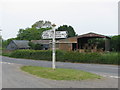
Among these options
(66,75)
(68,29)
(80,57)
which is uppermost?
(68,29)

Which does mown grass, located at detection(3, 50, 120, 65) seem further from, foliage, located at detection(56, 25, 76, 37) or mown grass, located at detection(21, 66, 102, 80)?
foliage, located at detection(56, 25, 76, 37)

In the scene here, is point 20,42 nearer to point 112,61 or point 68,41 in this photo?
point 68,41

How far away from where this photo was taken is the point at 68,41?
44.7 m

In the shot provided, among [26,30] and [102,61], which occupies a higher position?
[26,30]


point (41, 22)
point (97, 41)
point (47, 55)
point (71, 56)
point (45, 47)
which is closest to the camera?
point (71, 56)

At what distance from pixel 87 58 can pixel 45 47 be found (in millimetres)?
33555

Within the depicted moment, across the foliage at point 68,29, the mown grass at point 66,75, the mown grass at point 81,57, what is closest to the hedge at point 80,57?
the mown grass at point 81,57

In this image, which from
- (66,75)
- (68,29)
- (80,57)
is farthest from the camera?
(68,29)

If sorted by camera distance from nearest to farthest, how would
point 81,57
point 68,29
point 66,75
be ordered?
point 66,75
point 81,57
point 68,29

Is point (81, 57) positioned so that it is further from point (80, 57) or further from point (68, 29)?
point (68, 29)

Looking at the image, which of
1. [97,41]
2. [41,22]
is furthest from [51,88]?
[41,22]

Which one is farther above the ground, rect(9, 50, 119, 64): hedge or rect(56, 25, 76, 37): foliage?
rect(56, 25, 76, 37): foliage

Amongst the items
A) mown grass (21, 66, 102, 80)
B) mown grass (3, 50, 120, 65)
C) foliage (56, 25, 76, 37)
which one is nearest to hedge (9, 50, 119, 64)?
mown grass (3, 50, 120, 65)

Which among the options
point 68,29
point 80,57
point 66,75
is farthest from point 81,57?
point 68,29
